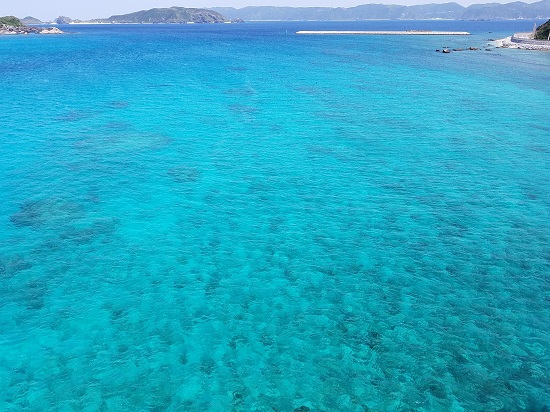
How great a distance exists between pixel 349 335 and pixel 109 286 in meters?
14.3

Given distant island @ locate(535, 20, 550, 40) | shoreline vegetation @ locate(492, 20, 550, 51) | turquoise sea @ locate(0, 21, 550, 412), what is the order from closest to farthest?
1. turquoise sea @ locate(0, 21, 550, 412)
2. shoreline vegetation @ locate(492, 20, 550, 51)
3. distant island @ locate(535, 20, 550, 40)

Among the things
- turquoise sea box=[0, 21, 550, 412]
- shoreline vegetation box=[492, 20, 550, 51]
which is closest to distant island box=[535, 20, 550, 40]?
shoreline vegetation box=[492, 20, 550, 51]

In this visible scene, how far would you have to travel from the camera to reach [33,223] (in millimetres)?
31406

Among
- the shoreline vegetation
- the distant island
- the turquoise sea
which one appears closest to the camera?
the turquoise sea

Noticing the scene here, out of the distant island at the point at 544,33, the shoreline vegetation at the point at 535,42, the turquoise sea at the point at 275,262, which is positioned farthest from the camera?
the distant island at the point at 544,33

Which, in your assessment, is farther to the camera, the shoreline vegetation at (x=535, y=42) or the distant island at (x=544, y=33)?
the distant island at (x=544, y=33)

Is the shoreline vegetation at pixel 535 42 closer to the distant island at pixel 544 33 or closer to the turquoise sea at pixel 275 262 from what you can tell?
the distant island at pixel 544 33

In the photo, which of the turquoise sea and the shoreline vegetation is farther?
the shoreline vegetation

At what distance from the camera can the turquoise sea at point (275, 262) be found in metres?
18.8

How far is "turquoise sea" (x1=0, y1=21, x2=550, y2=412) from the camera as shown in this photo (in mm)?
18797

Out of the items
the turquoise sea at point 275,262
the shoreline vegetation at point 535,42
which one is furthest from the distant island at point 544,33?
the turquoise sea at point 275,262

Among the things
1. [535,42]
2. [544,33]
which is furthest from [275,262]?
[544,33]

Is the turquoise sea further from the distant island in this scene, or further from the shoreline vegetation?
the distant island

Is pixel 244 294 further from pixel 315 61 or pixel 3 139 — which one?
pixel 315 61
